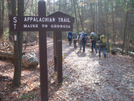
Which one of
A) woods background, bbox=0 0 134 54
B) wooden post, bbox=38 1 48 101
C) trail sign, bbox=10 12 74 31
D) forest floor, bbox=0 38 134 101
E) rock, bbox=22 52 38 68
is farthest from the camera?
woods background, bbox=0 0 134 54

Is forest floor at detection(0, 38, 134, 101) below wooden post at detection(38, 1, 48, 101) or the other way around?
below

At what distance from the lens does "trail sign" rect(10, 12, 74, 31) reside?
3.75 meters

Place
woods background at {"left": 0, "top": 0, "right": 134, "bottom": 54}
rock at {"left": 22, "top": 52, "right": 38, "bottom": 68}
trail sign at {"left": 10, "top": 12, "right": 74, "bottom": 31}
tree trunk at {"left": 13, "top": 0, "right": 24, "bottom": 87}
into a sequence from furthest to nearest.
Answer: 1. woods background at {"left": 0, "top": 0, "right": 134, "bottom": 54}
2. rock at {"left": 22, "top": 52, "right": 38, "bottom": 68}
3. tree trunk at {"left": 13, "top": 0, "right": 24, "bottom": 87}
4. trail sign at {"left": 10, "top": 12, "right": 74, "bottom": 31}

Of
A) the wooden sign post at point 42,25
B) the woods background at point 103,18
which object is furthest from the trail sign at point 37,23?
the woods background at point 103,18

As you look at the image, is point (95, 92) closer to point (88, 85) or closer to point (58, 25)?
point (88, 85)

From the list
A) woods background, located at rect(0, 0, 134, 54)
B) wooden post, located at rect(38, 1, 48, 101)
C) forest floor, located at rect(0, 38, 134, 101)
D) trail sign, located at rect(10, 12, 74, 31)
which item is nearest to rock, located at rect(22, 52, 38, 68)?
forest floor, located at rect(0, 38, 134, 101)

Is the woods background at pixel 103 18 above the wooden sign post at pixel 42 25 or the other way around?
above

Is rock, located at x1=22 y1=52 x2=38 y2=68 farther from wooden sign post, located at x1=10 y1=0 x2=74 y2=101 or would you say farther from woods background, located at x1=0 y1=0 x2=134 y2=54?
wooden sign post, located at x1=10 y1=0 x2=74 y2=101

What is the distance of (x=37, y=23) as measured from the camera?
153 inches

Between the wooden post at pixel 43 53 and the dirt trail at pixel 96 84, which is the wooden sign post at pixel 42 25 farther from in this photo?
the dirt trail at pixel 96 84

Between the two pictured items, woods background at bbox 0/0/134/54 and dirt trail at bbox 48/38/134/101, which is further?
woods background at bbox 0/0/134/54

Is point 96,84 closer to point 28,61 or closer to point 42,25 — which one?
point 42,25

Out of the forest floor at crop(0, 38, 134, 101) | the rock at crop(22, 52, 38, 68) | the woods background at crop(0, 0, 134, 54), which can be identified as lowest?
the forest floor at crop(0, 38, 134, 101)

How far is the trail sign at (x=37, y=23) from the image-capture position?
12.3 ft
